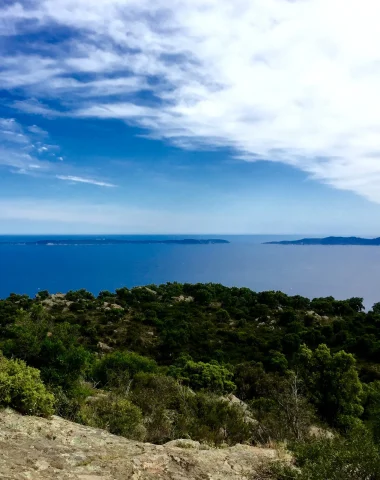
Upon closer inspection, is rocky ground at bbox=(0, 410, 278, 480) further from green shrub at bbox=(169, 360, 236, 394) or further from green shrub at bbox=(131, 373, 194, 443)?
green shrub at bbox=(169, 360, 236, 394)

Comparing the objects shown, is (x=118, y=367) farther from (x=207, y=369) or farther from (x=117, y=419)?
(x=117, y=419)

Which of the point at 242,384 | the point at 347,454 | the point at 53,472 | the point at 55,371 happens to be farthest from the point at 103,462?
the point at 242,384

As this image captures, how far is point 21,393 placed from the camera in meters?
12.9

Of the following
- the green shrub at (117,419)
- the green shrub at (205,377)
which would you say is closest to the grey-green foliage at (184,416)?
the green shrub at (117,419)

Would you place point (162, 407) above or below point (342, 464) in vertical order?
below

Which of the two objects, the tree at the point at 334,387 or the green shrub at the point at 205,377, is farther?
the green shrub at the point at 205,377

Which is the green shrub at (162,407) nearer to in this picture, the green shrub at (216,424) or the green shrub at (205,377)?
the green shrub at (216,424)

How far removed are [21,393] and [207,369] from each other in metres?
25.7

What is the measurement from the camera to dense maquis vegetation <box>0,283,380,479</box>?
1565cm

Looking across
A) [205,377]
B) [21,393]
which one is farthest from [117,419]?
[205,377]

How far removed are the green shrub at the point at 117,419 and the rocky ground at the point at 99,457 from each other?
3138 millimetres

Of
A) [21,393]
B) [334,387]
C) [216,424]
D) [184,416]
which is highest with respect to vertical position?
[21,393]

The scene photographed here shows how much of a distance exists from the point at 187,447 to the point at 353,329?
199ft

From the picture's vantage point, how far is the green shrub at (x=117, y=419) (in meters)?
15.7
